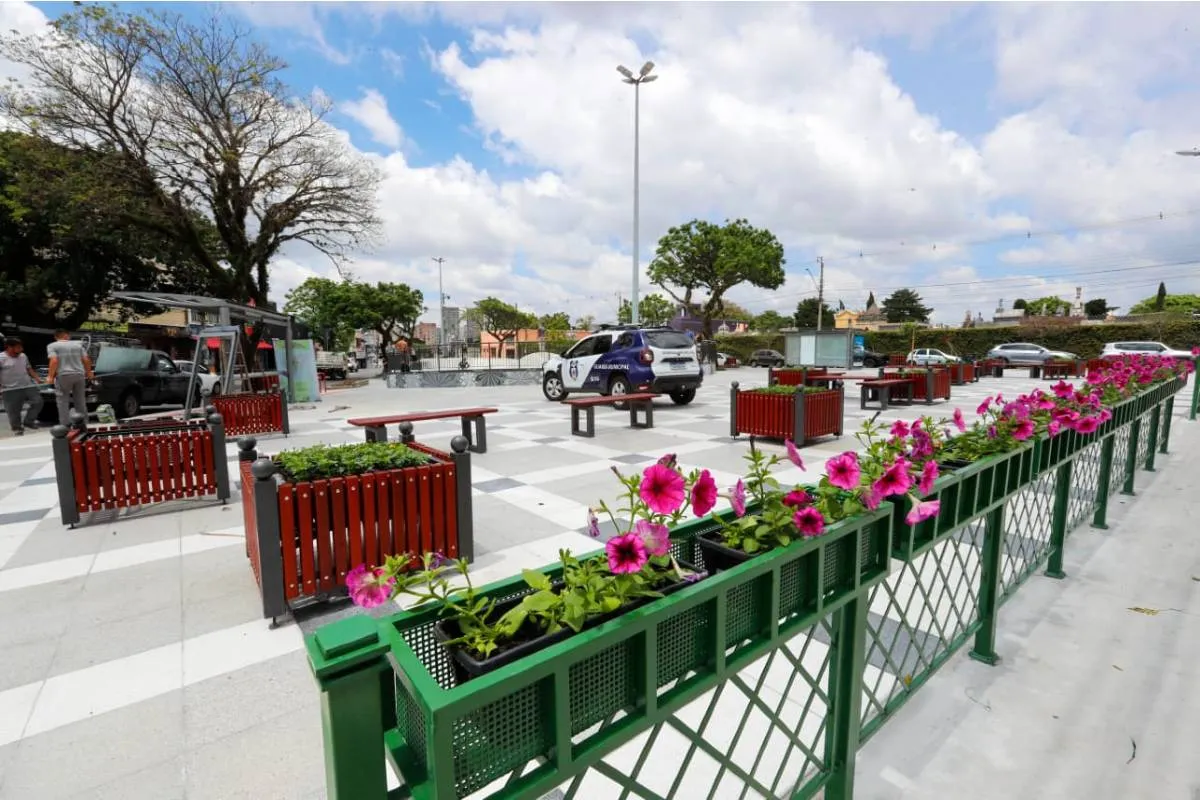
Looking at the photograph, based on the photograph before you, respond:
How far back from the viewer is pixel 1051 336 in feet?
96.7

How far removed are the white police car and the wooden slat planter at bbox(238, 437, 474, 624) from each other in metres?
8.16

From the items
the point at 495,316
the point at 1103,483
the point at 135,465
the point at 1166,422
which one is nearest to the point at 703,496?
the point at 1103,483

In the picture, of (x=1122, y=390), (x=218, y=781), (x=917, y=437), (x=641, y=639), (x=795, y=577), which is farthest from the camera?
(x=1122, y=390)

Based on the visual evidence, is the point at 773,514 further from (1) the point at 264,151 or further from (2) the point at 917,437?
(1) the point at 264,151

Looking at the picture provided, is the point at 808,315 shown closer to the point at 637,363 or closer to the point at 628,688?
the point at 637,363

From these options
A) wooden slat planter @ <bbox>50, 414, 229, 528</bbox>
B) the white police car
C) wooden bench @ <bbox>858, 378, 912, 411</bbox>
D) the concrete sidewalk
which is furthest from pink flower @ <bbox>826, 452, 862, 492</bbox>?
wooden bench @ <bbox>858, 378, 912, 411</bbox>

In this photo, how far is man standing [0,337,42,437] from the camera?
9349mm

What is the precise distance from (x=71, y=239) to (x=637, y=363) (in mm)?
17261

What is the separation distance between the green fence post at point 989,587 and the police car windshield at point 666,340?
30.4 ft

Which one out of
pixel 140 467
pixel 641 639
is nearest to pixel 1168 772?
pixel 641 639

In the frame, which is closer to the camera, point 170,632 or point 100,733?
point 100,733

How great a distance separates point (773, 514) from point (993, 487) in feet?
4.77

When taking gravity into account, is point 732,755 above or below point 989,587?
below

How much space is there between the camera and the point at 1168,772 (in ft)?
6.53
